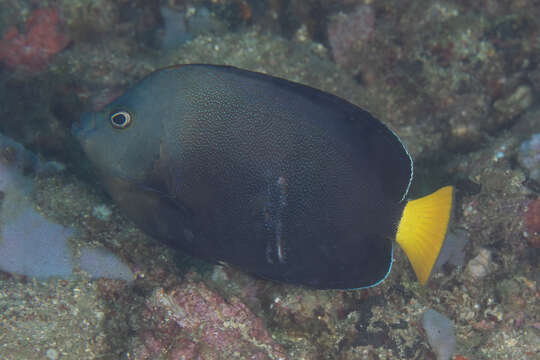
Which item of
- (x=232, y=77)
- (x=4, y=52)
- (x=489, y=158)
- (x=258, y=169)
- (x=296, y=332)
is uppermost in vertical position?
(x=232, y=77)

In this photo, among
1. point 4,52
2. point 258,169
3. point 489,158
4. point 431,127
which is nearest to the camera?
point 258,169

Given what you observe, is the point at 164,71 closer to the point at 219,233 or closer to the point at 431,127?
the point at 219,233

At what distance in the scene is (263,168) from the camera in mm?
1815

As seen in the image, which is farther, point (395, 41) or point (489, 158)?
point (395, 41)

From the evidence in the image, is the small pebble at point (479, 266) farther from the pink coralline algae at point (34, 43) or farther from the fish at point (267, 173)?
the pink coralline algae at point (34, 43)

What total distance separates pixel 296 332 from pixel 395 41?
10.1 feet

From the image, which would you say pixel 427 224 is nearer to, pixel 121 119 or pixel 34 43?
pixel 121 119

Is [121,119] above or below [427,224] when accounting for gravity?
above

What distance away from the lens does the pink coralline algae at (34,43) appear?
413cm

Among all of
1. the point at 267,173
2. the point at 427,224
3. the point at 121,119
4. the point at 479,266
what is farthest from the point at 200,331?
the point at 479,266

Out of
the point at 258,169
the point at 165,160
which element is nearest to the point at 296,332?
the point at 258,169

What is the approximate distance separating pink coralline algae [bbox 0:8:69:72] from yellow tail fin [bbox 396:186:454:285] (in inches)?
161

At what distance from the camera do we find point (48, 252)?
2.54 meters

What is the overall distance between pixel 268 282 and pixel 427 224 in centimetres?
113
